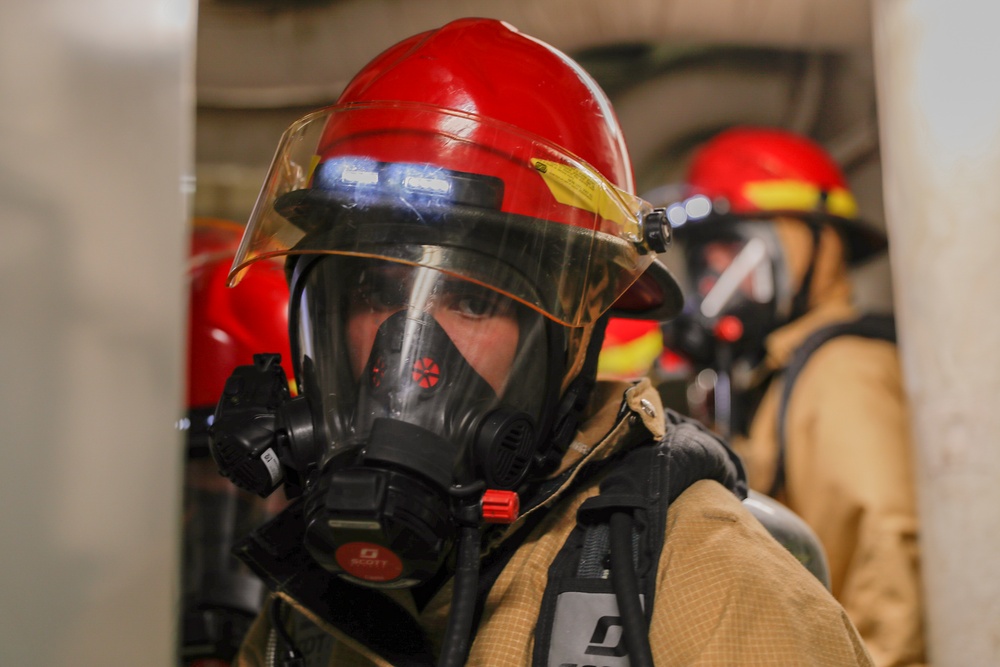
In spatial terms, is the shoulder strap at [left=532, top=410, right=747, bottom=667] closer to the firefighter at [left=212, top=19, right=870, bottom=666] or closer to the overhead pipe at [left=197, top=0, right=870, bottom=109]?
the firefighter at [left=212, top=19, right=870, bottom=666]

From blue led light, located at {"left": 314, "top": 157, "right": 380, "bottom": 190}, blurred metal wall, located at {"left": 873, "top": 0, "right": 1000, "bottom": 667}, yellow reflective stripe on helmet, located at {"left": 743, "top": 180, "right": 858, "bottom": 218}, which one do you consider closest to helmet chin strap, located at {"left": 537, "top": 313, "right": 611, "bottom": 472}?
blue led light, located at {"left": 314, "top": 157, "right": 380, "bottom": 190}

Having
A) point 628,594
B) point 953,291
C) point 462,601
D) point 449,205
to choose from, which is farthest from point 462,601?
point 953,291

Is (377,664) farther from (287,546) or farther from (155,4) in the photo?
(155,4)

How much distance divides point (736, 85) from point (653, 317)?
2.61 meters

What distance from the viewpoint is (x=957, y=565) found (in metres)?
1.80

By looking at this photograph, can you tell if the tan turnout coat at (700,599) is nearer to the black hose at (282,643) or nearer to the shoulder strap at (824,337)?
the black hose at (282,643)

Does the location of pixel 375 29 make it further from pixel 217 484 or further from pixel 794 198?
pixel 794 198

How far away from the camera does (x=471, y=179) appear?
Answer: 1172 mm

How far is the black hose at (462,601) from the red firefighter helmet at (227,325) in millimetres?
800

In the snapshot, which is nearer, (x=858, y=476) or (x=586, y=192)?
(x=586, y=192)

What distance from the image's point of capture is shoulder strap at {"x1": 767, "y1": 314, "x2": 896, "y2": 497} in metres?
2.97

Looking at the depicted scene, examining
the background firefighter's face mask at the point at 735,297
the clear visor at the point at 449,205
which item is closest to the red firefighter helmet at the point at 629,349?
the background firefighter's face mask at the point at 735,297

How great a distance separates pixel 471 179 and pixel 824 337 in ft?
6.96

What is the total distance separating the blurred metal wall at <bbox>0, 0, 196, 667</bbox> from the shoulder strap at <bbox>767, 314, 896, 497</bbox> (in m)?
2.13
